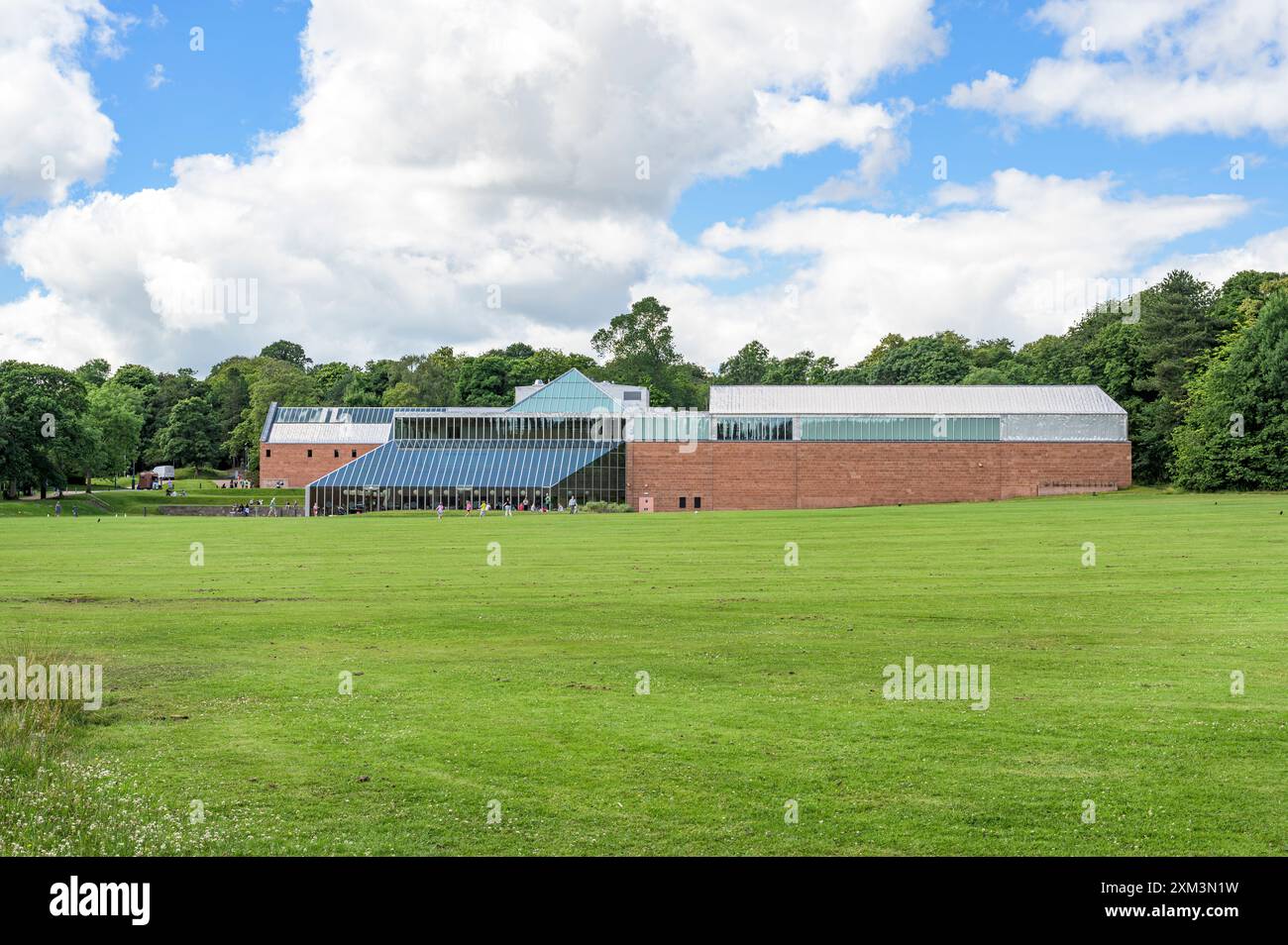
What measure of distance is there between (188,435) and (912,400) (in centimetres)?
10368

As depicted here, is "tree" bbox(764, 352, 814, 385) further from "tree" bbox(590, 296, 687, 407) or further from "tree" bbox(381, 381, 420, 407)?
"tree" bbox(381, 381, 420, 407)

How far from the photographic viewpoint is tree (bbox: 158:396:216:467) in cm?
15425

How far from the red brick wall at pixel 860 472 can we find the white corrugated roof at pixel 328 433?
1693 inches

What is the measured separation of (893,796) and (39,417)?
3736 inches

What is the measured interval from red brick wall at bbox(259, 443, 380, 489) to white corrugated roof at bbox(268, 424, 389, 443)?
2.01 ft

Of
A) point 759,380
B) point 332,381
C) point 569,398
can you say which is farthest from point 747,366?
point 569,398

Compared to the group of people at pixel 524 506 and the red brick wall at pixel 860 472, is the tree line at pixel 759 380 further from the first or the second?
the group of people at pixel 524 506

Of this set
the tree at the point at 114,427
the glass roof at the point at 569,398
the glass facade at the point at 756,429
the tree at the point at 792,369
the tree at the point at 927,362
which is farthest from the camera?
the tree at the point at 792,369

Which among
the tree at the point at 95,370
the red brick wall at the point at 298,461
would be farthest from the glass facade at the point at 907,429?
the tree at the point at 95,370

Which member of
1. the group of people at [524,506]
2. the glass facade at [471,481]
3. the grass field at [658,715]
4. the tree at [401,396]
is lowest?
the grass field at [658,715]

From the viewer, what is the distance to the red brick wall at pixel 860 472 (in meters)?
92.0

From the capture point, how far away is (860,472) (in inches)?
3659

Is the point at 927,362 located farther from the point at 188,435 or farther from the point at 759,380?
the point at 188,435
